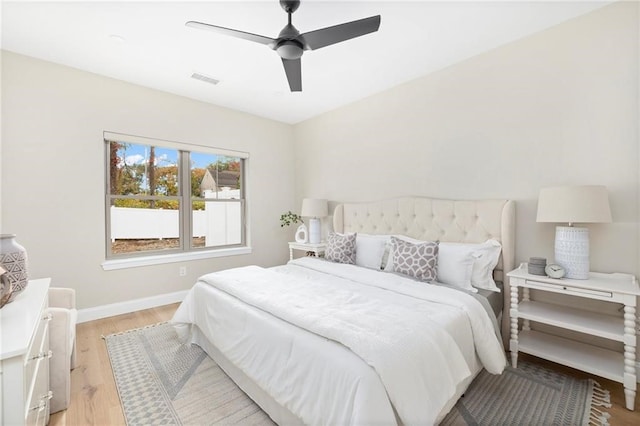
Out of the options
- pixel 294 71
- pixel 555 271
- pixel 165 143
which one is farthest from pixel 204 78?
pixel 555 271

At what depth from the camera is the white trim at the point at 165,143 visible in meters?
3.34

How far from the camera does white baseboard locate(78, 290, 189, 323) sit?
10.5 feet

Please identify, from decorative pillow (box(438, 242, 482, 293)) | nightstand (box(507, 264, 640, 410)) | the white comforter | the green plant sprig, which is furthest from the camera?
the green plant sprig

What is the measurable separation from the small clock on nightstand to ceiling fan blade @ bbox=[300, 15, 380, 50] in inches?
84.1

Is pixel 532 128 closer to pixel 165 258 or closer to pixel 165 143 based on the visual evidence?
pixel 165 143

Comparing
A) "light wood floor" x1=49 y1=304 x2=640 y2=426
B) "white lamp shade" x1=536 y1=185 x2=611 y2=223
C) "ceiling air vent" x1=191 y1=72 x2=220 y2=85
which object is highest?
"ceiling air vent" x1=191 y1=72 x2=220 y2=85

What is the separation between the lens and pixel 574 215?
200 centimetres

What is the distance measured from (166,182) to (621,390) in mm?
4943

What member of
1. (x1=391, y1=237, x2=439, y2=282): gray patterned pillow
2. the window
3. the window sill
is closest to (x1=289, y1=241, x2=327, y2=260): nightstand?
the window sill

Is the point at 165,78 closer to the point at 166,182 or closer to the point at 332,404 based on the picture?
the point at 166,182

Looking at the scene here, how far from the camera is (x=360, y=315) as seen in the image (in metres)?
1.67

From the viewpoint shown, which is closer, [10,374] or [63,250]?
[10,374]

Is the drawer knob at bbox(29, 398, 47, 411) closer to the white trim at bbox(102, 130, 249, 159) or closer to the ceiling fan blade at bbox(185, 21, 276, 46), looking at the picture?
the ceiling fan blade at bbox(185, 21, 276, 46)

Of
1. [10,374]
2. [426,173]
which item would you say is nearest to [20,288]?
[10,374]
